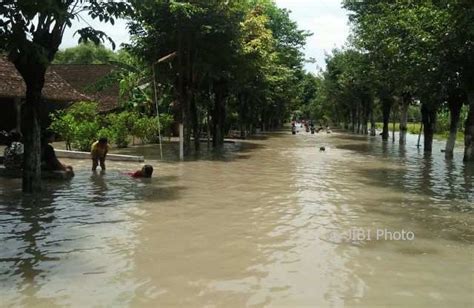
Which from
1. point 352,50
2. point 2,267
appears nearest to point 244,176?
point 2,267

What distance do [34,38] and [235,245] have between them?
7.38m

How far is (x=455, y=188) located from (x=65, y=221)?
10689 millimetres

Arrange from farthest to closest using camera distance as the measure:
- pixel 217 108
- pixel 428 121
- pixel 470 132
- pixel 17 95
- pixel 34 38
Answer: pixel 217 108, pixel 428 121, pixel 17 95, pixel 470 132, pixel 34 38

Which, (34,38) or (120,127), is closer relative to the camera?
(34,38)

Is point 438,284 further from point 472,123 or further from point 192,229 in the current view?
point 472,123

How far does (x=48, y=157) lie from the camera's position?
15.2m

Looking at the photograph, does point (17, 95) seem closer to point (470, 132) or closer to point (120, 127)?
point (120, 127)

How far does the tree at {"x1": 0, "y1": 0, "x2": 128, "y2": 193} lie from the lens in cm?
905

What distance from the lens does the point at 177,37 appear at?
77.1 ft

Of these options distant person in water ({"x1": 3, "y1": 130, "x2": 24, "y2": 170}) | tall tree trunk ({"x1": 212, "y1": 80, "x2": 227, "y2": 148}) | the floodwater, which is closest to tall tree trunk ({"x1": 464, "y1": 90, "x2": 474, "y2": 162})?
the floodwater

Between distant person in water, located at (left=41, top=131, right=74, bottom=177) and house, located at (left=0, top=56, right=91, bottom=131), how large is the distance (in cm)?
1344

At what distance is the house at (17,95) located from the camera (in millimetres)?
27964

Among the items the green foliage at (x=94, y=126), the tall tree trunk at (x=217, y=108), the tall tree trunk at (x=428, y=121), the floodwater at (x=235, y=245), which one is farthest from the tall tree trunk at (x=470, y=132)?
the green foliage at (x=94, y=126)

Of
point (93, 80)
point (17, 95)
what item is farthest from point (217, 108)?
point (93, 80)
